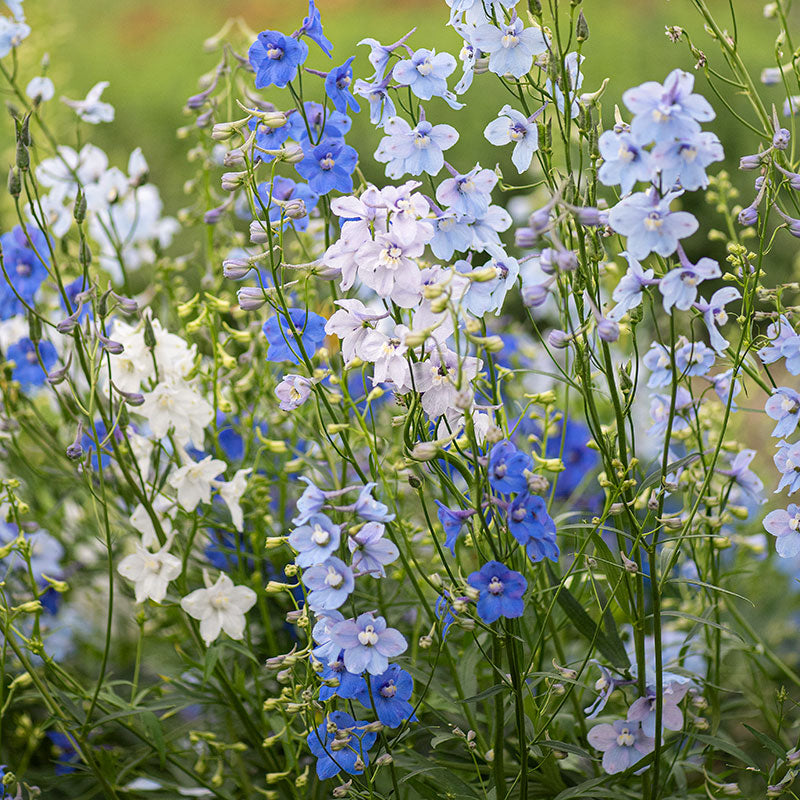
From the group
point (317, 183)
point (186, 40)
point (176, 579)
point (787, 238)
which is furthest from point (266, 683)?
point (186, 40)

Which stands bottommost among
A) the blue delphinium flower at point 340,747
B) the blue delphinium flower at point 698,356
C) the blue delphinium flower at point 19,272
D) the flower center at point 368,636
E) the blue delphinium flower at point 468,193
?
the blue delphinium flower at point 340,747

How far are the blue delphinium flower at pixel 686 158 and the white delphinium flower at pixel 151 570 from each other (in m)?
0.82

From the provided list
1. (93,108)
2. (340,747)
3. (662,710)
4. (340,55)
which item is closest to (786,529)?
(662,710)

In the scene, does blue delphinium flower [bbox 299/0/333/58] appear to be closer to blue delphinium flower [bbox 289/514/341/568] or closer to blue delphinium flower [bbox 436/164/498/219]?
blue delphinium flower [bbox 436/164/498/219]

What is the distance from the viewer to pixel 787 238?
430 cm

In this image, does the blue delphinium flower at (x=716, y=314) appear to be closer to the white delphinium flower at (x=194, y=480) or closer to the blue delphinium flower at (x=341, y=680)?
the blue delphinium flower at (x=341, y=680)

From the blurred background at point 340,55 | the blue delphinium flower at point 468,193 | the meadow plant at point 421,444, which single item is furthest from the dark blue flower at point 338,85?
the blurred background at point 340,55

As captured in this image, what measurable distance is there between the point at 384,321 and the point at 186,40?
25.5ft

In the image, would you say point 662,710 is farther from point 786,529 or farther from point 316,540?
point 316,540

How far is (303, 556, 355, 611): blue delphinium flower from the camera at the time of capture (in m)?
0.96

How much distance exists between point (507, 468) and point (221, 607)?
1.72ft

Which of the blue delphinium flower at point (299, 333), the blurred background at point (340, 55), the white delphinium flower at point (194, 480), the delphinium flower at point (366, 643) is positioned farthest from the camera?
the blurred background at point (340, 55)

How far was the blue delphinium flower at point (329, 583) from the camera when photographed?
37.9 inches

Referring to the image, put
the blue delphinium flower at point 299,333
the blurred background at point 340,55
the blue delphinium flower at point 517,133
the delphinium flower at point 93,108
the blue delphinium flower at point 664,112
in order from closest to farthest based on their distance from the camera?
the blue delphinium flower at point 664,112 < the blue delphinium flower at point 517,133 < the blue delphinium flower at point 299,333 < the delphinium flower at point 93,108 < the blurred background at point 340,55
